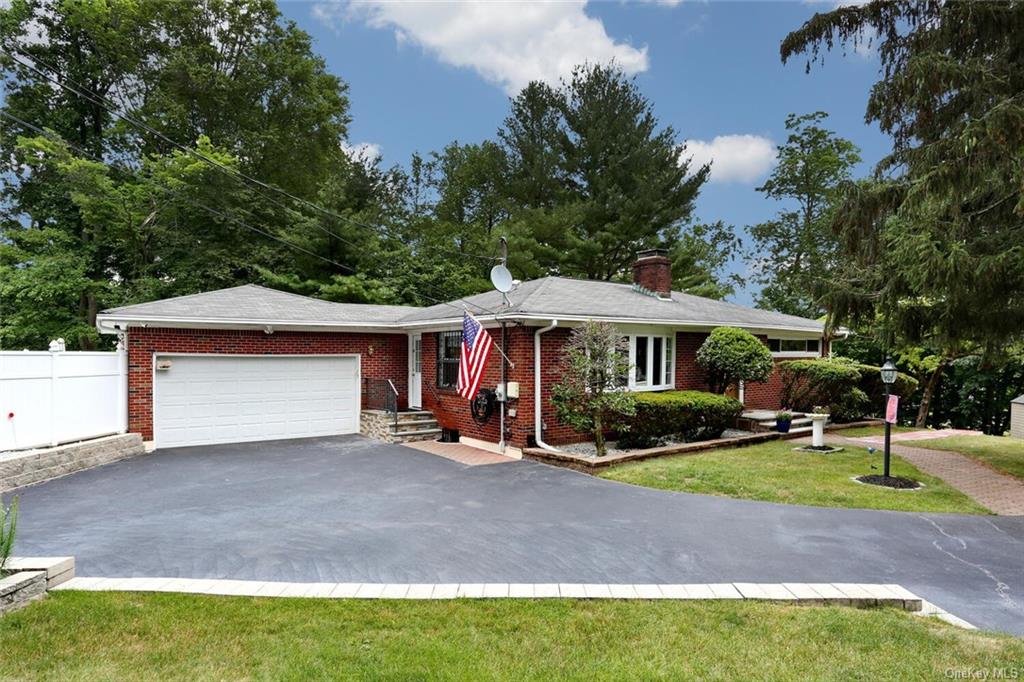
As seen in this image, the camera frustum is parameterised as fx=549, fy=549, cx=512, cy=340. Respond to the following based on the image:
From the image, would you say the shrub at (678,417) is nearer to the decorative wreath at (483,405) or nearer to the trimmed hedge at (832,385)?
the decorative wreath at (483,405)

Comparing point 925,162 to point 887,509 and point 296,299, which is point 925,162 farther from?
point 296,299

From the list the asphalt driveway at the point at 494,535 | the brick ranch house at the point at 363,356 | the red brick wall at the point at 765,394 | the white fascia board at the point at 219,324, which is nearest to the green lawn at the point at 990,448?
the red brick wall at the point at 765,394

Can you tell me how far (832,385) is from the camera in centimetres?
1502

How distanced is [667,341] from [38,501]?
11.9m

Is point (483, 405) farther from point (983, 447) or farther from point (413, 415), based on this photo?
point (983, 447)

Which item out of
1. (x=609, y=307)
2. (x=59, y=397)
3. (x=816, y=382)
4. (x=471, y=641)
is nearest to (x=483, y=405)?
(x=609, y=307)

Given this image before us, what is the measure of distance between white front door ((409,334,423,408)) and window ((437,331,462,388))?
3.13 ft

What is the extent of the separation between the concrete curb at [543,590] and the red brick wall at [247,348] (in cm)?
773

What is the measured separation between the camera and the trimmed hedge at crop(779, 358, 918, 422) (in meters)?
14.8

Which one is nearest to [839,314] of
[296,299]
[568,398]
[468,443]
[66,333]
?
[568,398]

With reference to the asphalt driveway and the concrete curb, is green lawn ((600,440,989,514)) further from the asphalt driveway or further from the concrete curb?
the concrete curb

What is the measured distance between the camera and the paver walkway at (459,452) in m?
10.4

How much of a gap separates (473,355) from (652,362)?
4.65m

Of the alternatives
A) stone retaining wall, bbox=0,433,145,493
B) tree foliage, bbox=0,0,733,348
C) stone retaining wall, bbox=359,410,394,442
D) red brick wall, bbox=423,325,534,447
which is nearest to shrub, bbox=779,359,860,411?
red brick wall, bbox=423,325,534,447
